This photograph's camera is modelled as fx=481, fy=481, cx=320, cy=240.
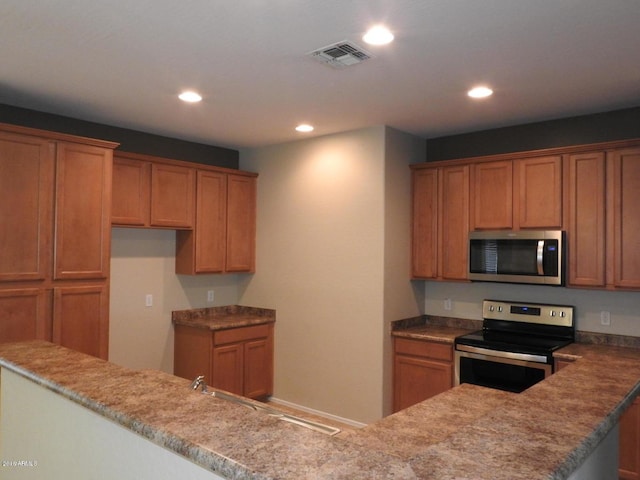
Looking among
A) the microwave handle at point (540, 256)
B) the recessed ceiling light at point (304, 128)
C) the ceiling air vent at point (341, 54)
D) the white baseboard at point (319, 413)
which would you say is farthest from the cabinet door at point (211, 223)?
the microwave handle at point (540, 256)

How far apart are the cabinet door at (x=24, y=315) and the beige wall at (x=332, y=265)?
2200 mm

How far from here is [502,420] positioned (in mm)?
1373

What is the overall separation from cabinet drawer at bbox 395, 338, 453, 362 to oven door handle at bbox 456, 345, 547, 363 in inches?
5.0

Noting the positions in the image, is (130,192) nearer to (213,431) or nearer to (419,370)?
(419,370)

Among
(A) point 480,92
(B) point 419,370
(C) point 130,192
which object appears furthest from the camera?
(C) point 130,192

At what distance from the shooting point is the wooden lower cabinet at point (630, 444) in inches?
123

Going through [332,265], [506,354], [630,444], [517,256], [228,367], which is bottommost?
[630,444]

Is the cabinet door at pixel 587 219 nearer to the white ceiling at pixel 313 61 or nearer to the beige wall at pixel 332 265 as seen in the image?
the white ceiling at pixel 313 61

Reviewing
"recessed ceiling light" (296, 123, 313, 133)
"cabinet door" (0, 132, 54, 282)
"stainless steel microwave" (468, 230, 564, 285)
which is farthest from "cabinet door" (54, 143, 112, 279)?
"stainless steel microwave" (468, 230, 564, 285)

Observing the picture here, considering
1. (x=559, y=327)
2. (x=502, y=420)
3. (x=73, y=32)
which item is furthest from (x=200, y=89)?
(x=559, y=327)

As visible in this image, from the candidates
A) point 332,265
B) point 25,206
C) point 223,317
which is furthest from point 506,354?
point 25,206

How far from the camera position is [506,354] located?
11.8ft

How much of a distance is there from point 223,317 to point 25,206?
89.3 inches

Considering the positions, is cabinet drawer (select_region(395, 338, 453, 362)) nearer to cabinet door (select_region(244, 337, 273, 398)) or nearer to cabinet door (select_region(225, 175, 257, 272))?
cabinet door (select_region(244, 337, 273, 398))
